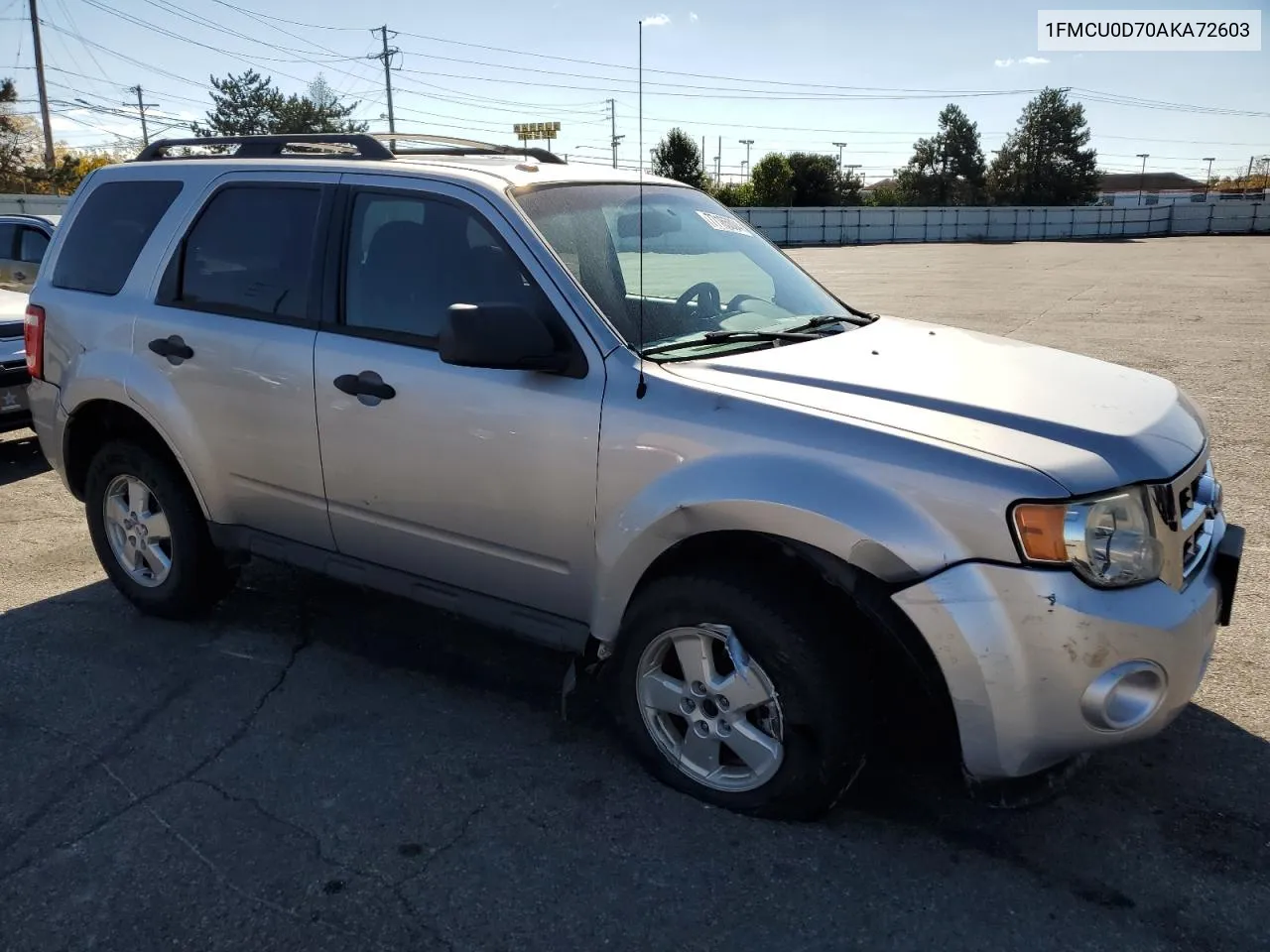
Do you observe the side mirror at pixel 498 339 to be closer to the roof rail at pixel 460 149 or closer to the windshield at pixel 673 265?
the windshield at pixel 673 265

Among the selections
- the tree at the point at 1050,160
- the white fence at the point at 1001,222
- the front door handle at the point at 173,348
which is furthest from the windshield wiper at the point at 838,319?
the tree at the point at 1050,160

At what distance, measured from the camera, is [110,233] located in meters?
4.49

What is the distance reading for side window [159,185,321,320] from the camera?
3842 mm

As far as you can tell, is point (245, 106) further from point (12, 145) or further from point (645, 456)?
point (645, 456)

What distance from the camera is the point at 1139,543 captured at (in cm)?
256

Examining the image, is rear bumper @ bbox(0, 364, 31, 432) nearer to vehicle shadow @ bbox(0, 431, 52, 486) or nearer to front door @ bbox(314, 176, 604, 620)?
vehicle shadow @ bbox(0, 431, 52, 486)

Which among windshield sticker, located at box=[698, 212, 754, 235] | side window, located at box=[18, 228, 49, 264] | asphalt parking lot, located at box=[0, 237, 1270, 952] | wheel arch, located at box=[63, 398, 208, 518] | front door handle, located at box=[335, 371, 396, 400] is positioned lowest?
asphalt parking lot, located at box=[0, 237, 1270, 952]

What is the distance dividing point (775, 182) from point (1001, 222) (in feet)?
53.1

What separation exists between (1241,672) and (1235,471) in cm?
308

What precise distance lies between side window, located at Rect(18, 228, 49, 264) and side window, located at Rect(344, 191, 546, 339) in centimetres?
791

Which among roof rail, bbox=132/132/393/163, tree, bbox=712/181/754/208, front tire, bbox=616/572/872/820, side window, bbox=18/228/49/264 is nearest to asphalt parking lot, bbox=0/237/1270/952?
front tire, bbox=616/572/872/820

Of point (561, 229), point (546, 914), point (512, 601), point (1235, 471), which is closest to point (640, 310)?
point (561, 229)

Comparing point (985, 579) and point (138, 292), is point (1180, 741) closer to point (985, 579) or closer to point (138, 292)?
point (985, 579)

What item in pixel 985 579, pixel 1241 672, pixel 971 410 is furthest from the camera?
pixel 1241 672
